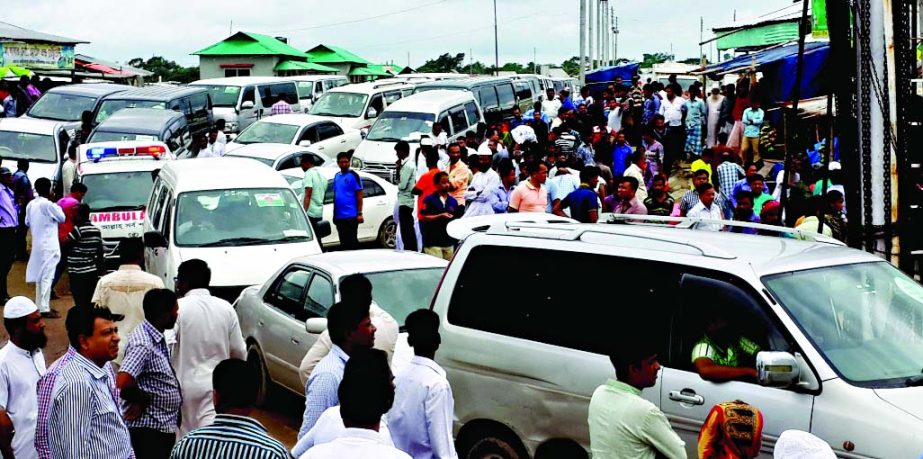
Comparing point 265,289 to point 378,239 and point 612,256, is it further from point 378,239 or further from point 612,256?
point 378,239

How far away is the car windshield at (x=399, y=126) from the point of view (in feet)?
78.3

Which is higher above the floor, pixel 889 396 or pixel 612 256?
pixel 612 256

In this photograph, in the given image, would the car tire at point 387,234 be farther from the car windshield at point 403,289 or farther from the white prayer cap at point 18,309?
the white prayer cap at point 18,309

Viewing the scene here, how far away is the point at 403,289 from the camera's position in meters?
9.86

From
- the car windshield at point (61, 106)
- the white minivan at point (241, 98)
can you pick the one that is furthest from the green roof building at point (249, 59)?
the car windshield at point (61, 106)

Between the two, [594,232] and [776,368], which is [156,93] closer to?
[594,232]

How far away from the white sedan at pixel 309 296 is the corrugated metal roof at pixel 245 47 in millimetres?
48514

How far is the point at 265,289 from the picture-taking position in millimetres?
10805

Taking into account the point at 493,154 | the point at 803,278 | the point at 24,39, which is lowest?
the point at 803,278

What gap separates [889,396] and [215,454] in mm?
3411

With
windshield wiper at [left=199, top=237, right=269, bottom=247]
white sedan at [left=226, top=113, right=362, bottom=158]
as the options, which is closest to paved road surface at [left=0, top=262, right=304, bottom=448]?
windshield wiper at [left=199, top=237, right=269, bottom=247]

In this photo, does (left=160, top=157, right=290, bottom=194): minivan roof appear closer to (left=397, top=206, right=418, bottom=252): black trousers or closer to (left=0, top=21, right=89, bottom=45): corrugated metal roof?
(left=397, top=206, right=418, bottom=252): black trousers

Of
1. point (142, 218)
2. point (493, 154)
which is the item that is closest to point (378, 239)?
point (493, 154)

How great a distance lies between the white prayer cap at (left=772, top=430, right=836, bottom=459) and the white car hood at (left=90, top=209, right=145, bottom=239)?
12.9 metres
